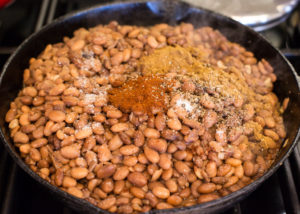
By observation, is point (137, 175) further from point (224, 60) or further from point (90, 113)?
point (224, 60)

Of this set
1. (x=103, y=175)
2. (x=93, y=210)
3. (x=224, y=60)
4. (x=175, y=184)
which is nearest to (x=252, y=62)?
(x=224, y=60)

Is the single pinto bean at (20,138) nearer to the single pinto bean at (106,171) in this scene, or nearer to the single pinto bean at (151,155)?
the single pinto bean at (106,171)

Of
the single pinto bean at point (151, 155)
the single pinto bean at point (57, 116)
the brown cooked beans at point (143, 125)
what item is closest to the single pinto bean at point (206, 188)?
the brown cooked beans at point (143, 125)

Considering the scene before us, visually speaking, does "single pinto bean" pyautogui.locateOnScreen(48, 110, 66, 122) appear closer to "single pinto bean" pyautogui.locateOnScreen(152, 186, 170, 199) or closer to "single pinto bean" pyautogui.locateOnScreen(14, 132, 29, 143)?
"single pinto bean" pyautogui.locateOnScreen(14, 132, 29, 143)

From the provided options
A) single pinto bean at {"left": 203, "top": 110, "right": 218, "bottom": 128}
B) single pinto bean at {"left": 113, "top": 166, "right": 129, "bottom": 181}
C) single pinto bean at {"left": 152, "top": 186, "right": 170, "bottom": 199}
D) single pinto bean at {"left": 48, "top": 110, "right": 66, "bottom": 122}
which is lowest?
single pinto bean at {"left": 152, "top": 186, "right": 170, "bottom": 199}

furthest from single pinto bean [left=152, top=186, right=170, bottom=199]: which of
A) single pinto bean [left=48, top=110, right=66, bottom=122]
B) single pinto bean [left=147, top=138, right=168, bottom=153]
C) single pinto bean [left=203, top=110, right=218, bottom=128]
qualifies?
single pinto bean [left=48, top=110, right=66, bottom=122]

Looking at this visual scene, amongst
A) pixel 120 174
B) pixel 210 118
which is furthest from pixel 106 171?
pixel 210 118
